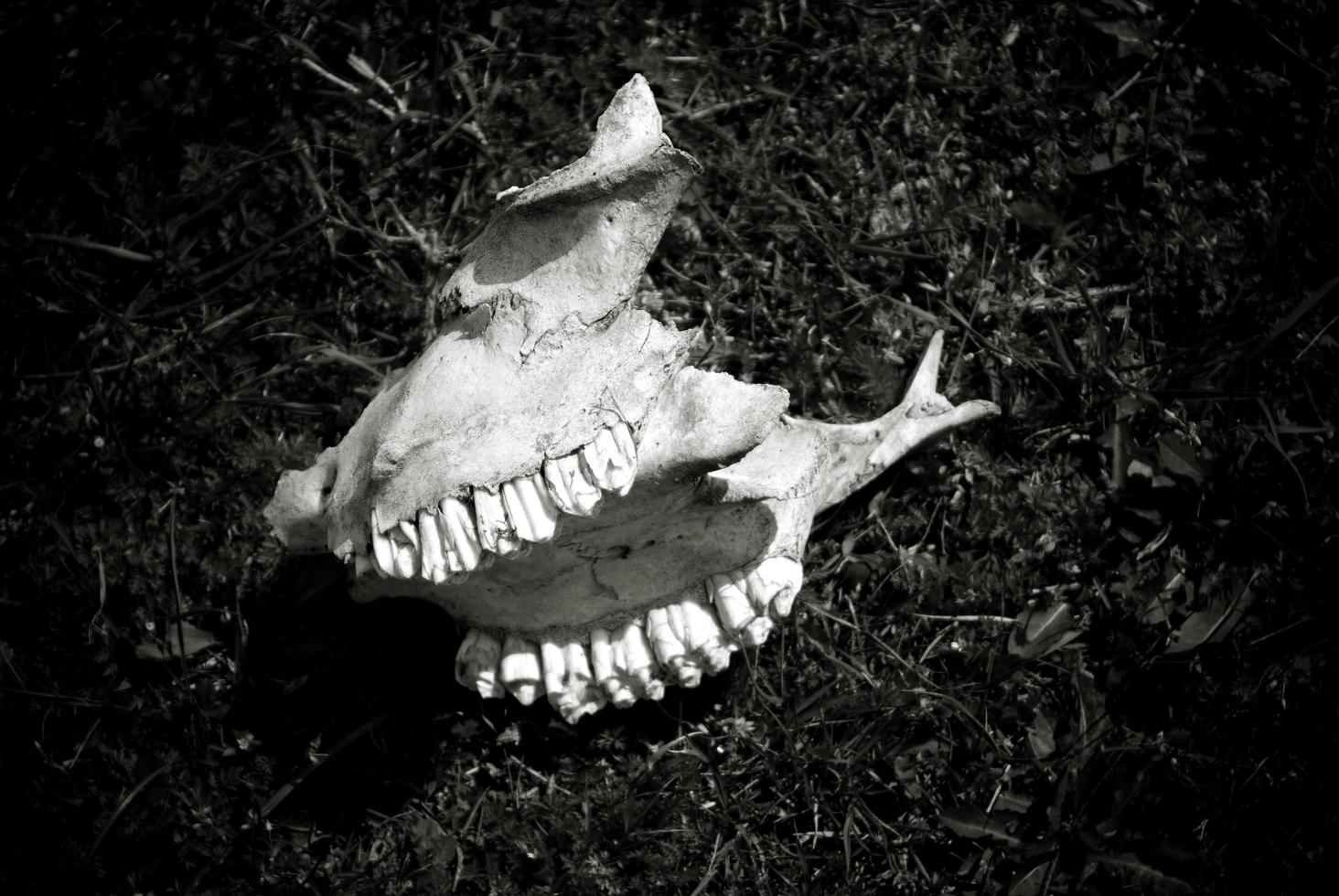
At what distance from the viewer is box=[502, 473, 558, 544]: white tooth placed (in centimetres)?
173

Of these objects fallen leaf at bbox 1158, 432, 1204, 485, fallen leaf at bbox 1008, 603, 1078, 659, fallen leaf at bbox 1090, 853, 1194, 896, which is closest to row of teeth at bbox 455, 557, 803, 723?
fallen leaf at bbox 1008, 603, 1078, 659

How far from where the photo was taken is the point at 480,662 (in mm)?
2330

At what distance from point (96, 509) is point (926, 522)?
2191 millimetres

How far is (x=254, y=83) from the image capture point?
3.11 m

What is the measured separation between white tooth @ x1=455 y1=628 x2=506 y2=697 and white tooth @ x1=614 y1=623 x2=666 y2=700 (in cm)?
26

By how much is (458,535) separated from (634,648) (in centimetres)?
72

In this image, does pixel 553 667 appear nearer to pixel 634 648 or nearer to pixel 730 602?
pixel 634 648

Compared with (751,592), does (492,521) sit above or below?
above

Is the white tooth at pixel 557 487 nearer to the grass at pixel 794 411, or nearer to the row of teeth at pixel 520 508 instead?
the row of teeth at pixel 520 508

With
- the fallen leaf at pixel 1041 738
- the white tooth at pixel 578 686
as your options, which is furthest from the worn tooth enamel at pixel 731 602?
the fallen leaf at pixel 1041 738

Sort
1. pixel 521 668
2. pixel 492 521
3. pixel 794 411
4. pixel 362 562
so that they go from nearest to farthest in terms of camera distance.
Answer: pixel 492 521
pixel 362 562
pixel 521 668
pixel 794 411

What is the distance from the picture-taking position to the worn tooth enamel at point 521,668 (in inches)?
90.6

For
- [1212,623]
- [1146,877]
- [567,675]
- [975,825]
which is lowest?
[1146,877]

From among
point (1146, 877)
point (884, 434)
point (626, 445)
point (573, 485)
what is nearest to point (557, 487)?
point (573, 485)
